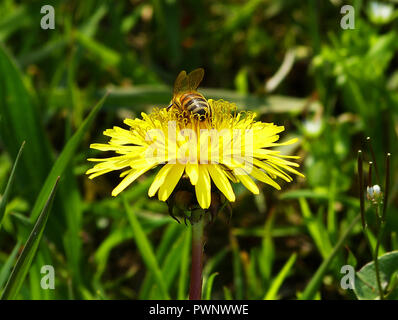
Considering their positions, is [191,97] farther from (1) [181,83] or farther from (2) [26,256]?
(2) [26,256]

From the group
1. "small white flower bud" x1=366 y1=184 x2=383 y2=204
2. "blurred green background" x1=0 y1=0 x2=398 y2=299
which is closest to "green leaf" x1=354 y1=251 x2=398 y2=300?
"blurred green background" x1=0 y1=0 x2=398 y2=299

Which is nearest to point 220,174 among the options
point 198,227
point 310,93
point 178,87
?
point 198,227

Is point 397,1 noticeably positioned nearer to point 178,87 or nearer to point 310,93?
→ point 310,93

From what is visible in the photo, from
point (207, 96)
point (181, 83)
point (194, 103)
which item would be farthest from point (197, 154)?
point (207, 96)

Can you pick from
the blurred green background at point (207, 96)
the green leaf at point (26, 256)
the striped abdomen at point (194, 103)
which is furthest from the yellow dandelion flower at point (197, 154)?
the blurred green background at point (207, 96)

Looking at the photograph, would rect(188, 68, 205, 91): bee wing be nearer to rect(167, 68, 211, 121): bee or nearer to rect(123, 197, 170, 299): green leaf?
rect(167, 68, 211, 121): bee
